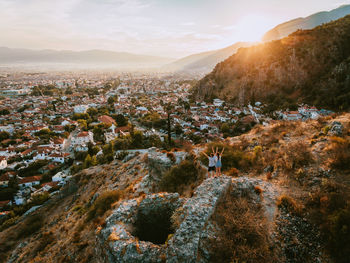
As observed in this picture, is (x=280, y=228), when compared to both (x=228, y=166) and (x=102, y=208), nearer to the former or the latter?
(x=228, y=166)

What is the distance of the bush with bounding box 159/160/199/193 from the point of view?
1109cm

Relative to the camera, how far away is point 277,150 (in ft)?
36.1

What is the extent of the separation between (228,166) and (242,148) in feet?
11.5

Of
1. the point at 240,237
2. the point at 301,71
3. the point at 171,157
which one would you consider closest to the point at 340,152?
the point at 240,237

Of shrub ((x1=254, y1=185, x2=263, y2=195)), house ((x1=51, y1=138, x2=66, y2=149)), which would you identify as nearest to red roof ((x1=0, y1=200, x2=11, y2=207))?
house ((x1=51, y1=138, x2=66, y2=149))

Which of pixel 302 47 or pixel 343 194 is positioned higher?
pixel 302 47

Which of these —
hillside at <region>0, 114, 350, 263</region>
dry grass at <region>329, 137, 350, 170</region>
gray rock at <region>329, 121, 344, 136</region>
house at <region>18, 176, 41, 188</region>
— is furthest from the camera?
house at <region>18, 176, 41, 188</region>

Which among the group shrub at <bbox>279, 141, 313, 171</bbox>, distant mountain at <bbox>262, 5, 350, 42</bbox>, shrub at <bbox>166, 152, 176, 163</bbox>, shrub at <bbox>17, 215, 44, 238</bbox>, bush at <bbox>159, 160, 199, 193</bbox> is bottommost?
shrub at <bbox>17, 215, 44, 238</bbox>

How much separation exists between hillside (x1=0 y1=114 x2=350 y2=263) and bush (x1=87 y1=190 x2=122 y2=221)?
2.8 inches

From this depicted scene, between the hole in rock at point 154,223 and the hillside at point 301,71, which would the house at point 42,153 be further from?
the hillside at point 301,71

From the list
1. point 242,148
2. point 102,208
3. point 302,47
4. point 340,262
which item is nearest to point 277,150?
point 242,148

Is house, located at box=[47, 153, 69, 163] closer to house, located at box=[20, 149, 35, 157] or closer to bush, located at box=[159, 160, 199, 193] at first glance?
house, located at box=[20, 149, 35, 157]

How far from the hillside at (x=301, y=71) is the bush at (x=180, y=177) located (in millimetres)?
34730

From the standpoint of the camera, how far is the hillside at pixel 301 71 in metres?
38.4
